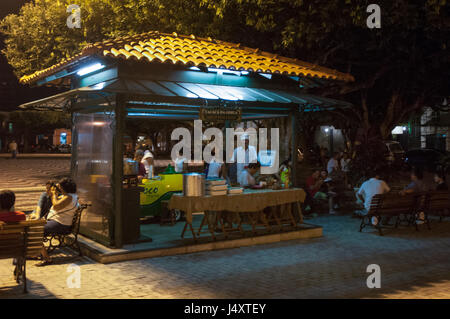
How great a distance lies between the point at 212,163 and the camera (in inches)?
442

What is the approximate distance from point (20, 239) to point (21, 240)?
0.02 metres

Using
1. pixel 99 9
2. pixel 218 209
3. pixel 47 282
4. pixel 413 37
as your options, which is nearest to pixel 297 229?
pixel 218 209

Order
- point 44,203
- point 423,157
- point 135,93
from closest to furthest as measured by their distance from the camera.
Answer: point 135,93, point 44,203, point 423,157

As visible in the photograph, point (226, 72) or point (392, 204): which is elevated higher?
point (226, 72)

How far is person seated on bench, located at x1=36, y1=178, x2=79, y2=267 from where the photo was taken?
7867 millimetres

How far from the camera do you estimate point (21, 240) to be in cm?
621

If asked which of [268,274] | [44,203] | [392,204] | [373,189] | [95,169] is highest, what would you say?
[95,169]

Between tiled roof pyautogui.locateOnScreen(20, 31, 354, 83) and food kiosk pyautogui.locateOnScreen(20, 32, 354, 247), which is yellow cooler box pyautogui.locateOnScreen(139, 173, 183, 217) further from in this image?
tiled roof pyautogui.locateOnScreen(20, 31, 354, 83)

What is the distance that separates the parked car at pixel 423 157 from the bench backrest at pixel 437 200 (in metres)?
19.2

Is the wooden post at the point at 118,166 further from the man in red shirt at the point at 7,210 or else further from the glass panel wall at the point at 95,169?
the man in red shirt at the point at 7,210

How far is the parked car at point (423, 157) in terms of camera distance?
98.2 feet

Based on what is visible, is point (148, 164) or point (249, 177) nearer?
point (249, 177)

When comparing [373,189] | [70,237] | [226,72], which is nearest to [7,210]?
[70,237]

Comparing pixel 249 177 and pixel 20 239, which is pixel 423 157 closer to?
pixel 249 177
